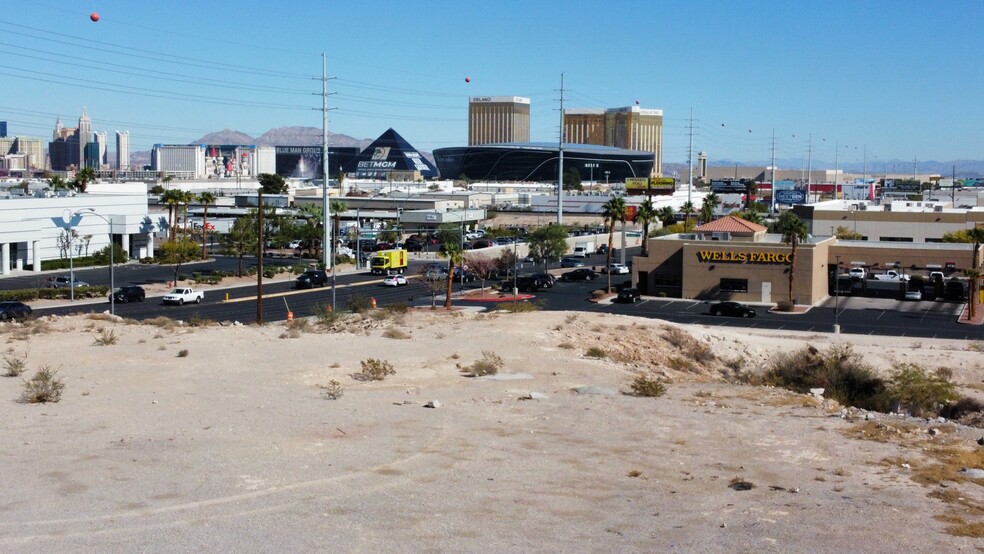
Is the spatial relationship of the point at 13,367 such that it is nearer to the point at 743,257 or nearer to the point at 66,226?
the point at 743,257

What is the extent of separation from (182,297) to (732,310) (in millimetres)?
30103

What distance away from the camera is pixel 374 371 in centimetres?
2728

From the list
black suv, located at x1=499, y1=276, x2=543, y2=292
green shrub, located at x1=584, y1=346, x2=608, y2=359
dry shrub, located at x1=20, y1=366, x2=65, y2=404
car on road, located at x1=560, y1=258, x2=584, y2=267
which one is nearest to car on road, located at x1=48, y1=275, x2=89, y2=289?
black suv, located at x1=499, y1=276, x2=543, y2=292

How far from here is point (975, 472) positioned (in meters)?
18.6

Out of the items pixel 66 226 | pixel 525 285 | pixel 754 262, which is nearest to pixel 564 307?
pixel 525 285

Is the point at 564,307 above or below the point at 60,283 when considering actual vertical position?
below

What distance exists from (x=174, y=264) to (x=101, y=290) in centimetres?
2052

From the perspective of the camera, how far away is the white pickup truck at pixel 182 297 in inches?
2221

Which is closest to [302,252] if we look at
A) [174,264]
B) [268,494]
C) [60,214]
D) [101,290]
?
[174,264]

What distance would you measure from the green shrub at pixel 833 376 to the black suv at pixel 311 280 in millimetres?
37144

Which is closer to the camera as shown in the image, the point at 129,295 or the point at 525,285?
the point at 129,295

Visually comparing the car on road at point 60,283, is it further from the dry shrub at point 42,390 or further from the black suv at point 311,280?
the dry shrub at point 42,390

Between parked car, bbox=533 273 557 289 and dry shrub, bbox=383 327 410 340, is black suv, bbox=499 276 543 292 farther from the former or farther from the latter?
dry shrub, bbox=383 327 410 340

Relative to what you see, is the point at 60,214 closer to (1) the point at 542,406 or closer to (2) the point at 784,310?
(2) the point at 784,310
